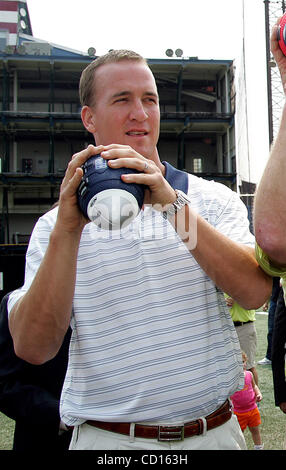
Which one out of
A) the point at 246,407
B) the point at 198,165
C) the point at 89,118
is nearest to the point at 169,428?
the point at 89,118

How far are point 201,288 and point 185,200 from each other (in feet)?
1.16

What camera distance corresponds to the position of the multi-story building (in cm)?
2938

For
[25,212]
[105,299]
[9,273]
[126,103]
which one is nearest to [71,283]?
[105,299]

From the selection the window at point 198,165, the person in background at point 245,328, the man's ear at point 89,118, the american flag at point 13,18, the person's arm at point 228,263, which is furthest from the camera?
the american flag at point 13,18

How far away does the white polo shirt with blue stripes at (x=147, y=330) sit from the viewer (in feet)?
5.57

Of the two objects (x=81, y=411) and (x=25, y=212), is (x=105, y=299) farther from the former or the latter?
(x=25, y=212)

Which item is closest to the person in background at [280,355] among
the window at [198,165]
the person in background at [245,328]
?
the person in background at [245,328]

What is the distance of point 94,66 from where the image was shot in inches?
78.0

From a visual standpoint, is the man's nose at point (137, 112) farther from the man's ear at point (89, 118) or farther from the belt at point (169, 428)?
the belt at point (169, 428)

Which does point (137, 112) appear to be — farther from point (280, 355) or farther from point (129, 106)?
point (280, 355)

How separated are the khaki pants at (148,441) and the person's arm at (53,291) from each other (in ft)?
1.08

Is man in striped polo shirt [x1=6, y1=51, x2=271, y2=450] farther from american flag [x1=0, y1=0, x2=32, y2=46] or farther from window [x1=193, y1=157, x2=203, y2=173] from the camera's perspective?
american flag [x1=0, y1=0, x2=32, y2=46]

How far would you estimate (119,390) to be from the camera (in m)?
1.71
